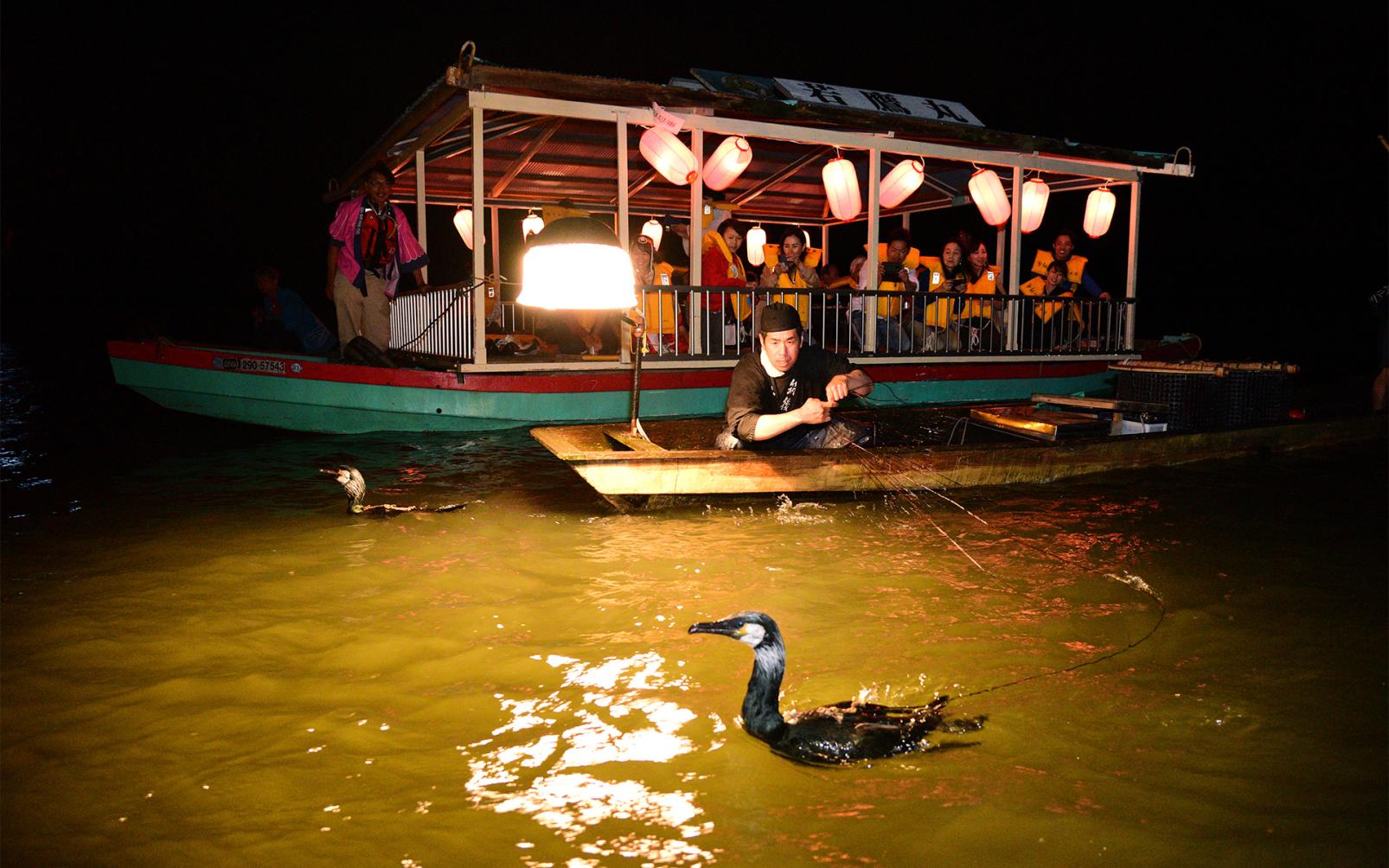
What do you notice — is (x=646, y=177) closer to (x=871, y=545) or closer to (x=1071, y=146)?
(x=1071, y=146)

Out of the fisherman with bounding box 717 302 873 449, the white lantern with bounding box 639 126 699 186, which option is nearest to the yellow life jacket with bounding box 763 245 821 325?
the white lantern with bounding box 639 126 699 186

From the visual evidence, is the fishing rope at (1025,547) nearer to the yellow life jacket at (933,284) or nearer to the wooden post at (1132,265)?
the yellow life jacket at (933,284)

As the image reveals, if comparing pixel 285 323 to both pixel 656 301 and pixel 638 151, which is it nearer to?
pixel 656 301

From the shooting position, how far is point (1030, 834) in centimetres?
274

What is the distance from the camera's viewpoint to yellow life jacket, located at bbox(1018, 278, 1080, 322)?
520 inches

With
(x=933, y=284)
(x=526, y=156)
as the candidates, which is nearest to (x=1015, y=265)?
(x=933, y=284)

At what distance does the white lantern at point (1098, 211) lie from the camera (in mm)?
13391

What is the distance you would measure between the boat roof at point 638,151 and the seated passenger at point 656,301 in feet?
4.56

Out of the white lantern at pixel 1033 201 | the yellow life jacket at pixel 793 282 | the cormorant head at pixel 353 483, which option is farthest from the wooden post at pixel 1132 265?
the cormorant head at pixel 353 483

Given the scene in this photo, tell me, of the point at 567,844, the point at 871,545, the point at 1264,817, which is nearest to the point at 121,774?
the point at 567,844

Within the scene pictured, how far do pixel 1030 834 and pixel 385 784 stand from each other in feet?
6.59

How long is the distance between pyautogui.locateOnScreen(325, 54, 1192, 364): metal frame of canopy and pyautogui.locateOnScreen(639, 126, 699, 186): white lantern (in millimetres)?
251

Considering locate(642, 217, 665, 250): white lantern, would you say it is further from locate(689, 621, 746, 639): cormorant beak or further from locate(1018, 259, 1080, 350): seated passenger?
locate(689, 621, 746, 639): cormorant beak

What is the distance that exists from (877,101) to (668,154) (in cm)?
351
